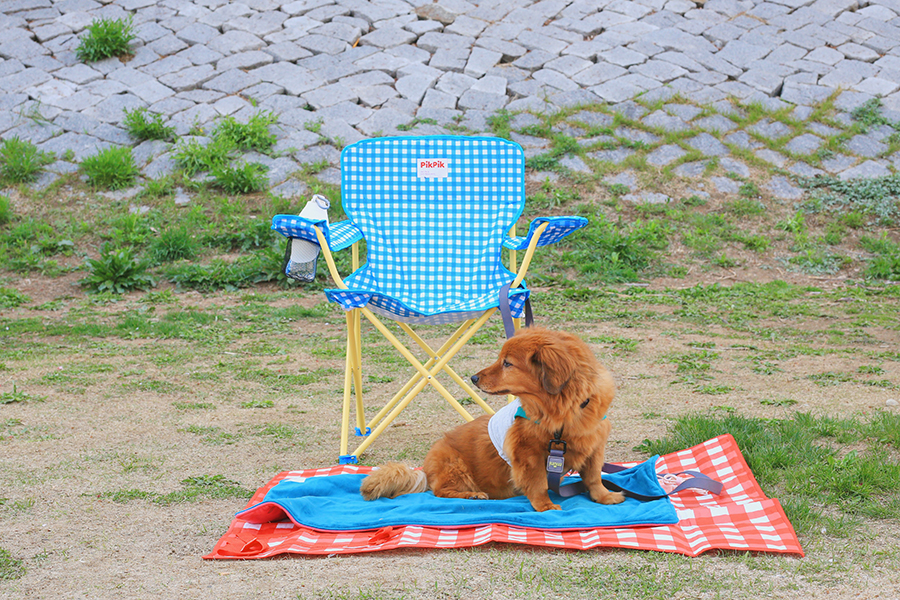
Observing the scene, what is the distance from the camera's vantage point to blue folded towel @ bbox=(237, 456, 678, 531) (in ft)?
7.43

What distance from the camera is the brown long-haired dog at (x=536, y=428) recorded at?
232 centimetres

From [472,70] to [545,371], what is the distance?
6915 mm

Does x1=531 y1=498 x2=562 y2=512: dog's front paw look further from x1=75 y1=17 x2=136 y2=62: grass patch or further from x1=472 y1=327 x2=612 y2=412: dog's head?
x1=75 y1=17 x2=136 y2=62: grass patch

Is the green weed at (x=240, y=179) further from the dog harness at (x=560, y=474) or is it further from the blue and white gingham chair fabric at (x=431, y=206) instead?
the dog harness at (x=560, y=474)

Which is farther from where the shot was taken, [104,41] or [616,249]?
[104,41]

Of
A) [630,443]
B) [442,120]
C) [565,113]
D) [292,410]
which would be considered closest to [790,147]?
[565,113]

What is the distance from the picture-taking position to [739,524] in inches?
88.9

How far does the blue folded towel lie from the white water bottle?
45.0 inches

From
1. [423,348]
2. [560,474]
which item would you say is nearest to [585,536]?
[560,474]

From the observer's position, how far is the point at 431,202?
3734 mm

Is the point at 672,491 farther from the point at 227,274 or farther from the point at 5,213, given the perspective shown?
the point at 5,213

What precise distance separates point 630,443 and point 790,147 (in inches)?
233

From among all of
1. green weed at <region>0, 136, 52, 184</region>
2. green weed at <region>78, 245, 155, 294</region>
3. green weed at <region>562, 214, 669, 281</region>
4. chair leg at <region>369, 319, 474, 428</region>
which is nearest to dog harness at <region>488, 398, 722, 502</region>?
chair leg at <region>369, 319, 474, 428</region>

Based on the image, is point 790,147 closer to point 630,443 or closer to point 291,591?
point 630,443
